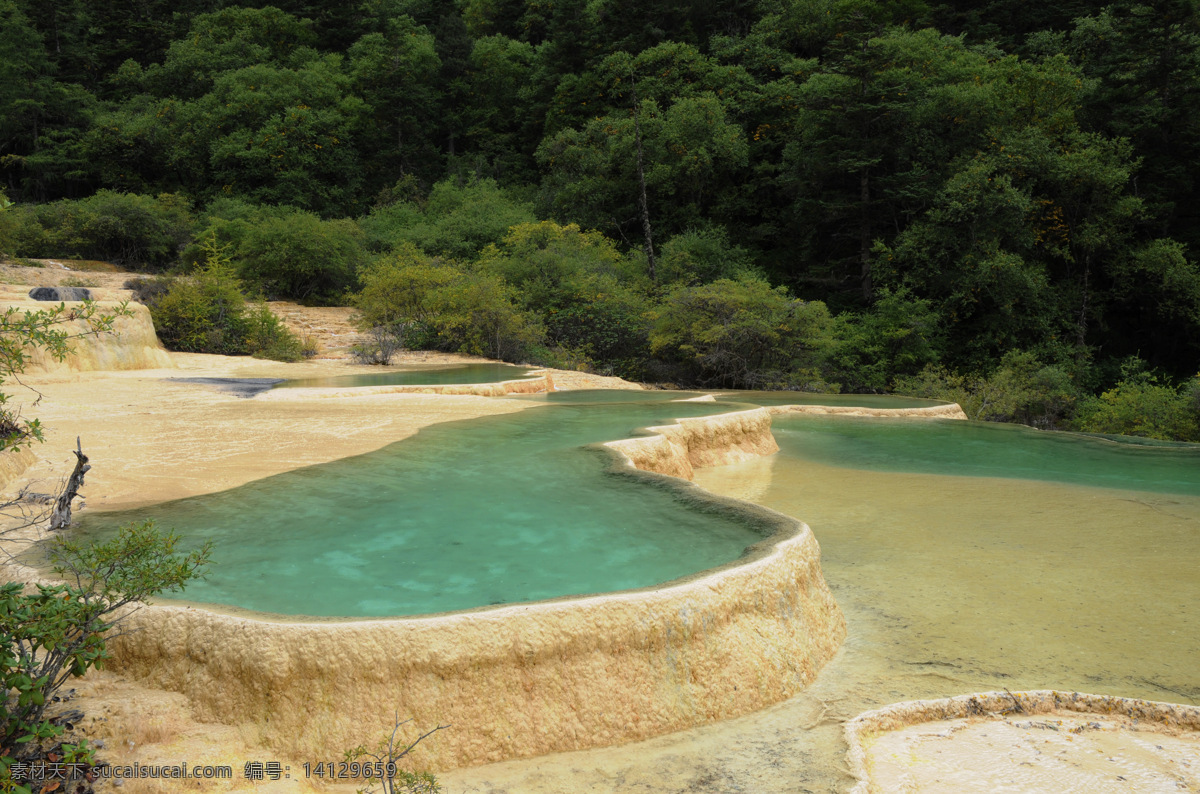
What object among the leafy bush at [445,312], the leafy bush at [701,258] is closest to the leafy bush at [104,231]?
the leafy bush at [445,312]

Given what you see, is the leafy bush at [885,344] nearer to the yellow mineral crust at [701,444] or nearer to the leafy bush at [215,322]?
the yellow mineral crust at [701,444]

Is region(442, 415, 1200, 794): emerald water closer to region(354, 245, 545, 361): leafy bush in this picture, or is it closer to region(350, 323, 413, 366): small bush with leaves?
region(354, 245, 545, 361): leafy bush

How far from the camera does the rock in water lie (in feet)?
40.4

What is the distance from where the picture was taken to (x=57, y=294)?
12.7 metres

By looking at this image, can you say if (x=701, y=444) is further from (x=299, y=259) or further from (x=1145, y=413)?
(x=299, y=259)

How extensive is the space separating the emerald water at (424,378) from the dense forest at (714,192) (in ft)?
9.74

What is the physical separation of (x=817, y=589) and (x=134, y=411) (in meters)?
7.68

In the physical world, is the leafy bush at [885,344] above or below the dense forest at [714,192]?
below

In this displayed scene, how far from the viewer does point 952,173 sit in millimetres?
22266

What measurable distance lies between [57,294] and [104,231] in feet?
42.0

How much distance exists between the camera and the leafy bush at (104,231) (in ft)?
74.6

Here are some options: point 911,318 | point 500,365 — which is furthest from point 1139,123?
point 500,365

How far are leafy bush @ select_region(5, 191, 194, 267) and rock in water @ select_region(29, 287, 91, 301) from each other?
11363 mm

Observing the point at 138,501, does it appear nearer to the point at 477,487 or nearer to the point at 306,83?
the point at 477,487
